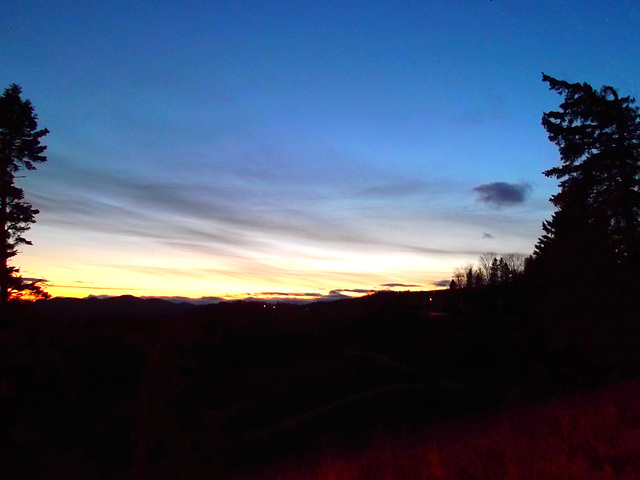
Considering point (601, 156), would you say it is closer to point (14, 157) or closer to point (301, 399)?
point (301, 399)

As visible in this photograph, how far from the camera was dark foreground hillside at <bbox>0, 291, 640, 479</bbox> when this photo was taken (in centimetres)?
669

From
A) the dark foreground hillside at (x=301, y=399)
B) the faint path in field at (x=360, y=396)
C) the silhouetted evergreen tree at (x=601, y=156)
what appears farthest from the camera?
the silhouetted evergreen tree at (x=601, y=156)

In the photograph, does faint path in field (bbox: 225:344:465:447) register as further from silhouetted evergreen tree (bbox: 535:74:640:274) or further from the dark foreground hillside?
silhouetted evergreen tree (bbox: 535:74:640:274)

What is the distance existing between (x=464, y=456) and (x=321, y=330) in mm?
28442

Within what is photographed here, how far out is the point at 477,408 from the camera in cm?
1666

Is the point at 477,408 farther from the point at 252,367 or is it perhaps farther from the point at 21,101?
the point at 21,101

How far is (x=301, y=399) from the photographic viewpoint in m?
18.8

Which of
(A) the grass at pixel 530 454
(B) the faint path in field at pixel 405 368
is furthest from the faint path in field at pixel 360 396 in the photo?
(A) the grass at pixel 530 454

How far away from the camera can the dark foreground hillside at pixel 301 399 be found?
6.69 metres

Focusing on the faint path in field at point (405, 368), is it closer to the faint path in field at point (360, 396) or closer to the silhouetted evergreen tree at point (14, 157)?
the faint path in field at point (360, 396)

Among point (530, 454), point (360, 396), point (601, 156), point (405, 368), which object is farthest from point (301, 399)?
point (601, 156)

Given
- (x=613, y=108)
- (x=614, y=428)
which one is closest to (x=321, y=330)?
(x=613, y=108)

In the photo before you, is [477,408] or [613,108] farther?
[613,108]

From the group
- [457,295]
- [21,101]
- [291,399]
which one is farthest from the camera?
[457,295]
